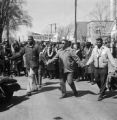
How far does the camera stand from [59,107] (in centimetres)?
909

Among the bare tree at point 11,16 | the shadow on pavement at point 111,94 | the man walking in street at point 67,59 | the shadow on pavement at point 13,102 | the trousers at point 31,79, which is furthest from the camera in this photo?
the bare tree at point 11,16

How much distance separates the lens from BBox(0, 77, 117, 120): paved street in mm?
8079

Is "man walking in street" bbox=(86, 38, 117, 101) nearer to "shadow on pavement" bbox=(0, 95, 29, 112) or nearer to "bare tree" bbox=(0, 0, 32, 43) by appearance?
"shadow on pavement" bbox=(0, 95, 29, 112)

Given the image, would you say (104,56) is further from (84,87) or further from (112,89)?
(84,87)

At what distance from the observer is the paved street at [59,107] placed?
318 inches

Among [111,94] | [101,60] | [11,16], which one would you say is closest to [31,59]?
[101,60]

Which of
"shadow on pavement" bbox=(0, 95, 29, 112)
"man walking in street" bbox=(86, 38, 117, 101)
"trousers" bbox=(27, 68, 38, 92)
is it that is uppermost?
"man walking in street" bbox=(86, 38, 117, 101)

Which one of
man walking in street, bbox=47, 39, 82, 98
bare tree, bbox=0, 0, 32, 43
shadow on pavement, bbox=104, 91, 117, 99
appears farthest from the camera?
bare tree, bbox=0, 0, 32, 43

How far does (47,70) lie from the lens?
17.0 m

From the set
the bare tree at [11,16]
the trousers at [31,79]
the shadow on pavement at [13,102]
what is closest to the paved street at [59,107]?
the shadow on pavement at [13,102]

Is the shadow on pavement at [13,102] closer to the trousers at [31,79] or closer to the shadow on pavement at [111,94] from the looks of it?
the trousers at [31,79]

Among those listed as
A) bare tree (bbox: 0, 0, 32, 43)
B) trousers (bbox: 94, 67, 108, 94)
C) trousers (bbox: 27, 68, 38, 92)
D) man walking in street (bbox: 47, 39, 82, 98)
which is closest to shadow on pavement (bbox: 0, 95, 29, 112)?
trousers (bbox: 27, 68, 38, 92)

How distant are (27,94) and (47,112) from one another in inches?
92.8

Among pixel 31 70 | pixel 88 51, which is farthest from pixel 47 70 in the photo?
pixel 31 70
